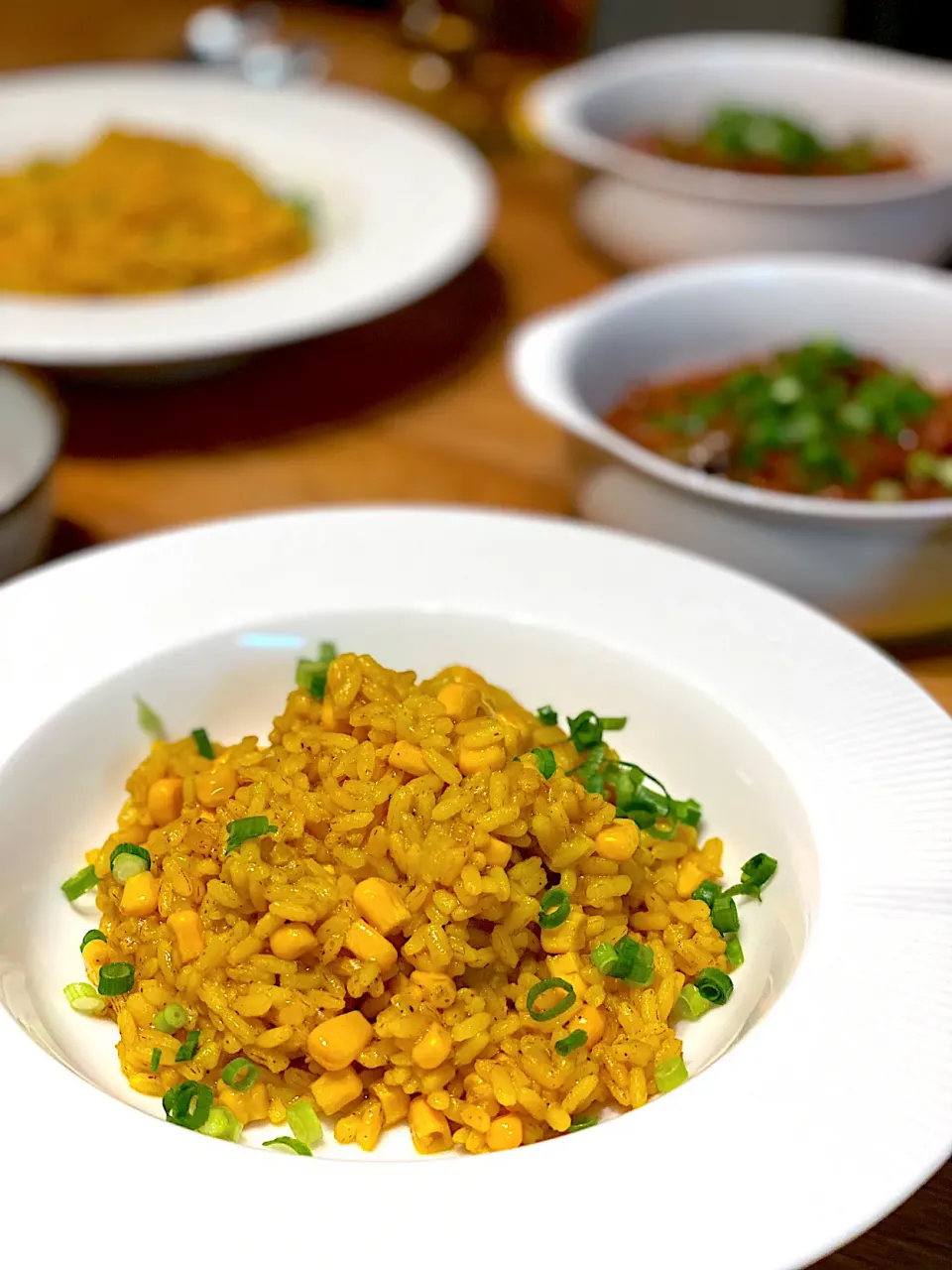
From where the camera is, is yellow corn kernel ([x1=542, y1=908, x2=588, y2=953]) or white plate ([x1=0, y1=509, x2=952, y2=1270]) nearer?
white plate ([x1=0, y1=509, x2=952, y2=1270])

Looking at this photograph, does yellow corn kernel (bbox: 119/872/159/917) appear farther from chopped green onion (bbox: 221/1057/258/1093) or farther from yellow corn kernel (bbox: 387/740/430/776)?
yellow corn kernel (bbox: 387/740/430/776)

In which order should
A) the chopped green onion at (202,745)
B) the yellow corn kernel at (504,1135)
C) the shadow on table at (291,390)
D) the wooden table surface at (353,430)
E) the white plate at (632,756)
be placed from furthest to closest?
the shadow on table at (291,390) < the wooden table surface at (353,430) < the chopped green onion at (202,745) < the yellow corn kernel at (504,1135) < the white plate at (632,756)

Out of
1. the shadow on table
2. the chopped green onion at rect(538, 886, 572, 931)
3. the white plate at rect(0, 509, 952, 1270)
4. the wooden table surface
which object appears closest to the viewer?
the white plate at rect(0, 509, 952, 1270)

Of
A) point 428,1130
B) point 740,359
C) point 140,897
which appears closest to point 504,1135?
point 428,1130

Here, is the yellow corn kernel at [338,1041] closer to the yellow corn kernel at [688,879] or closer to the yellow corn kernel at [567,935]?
the yellow corn kernel at [567,935]

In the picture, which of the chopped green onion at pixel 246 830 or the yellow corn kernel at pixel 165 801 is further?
the yellow corn kernel at pixel 165 801

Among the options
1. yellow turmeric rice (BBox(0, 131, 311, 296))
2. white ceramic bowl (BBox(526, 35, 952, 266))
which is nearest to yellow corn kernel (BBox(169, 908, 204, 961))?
yellow turmeric rice (BBox(0, 131, 311, 296))

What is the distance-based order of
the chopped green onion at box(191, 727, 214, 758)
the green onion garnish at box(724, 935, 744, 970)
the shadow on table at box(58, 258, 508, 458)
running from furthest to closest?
1. the shadow on table at box(58, 258, 508, 458)
2. the chopped green onion at box(191, 727, 214, 758)
3. the green onion garnish at box(724, 935, 744, 970)

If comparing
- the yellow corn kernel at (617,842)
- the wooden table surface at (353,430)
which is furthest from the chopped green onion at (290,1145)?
the wooden table surface at (353,430)
